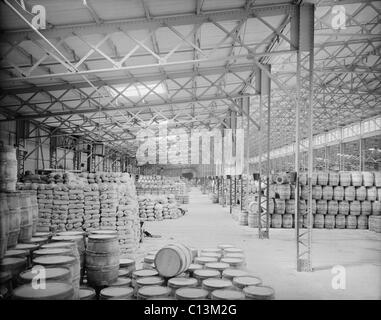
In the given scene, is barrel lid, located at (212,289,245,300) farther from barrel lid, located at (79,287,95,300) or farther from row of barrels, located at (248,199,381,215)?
row of barrels, located at (248,199,381,215)

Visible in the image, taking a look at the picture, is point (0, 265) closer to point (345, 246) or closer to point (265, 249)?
point (265, 249)

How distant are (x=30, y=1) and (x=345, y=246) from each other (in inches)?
472

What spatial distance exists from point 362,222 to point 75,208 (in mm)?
13053

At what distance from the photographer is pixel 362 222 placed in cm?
1542

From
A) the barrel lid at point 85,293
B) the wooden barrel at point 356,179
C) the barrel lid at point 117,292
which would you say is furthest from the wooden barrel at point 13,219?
the wooden barrel at point 356,179

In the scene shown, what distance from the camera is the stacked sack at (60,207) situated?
9.83 m

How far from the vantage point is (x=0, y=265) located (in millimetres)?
4234

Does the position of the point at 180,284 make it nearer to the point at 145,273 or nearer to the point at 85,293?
the point at 145,273

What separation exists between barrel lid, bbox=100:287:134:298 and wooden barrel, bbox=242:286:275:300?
1.70 meters

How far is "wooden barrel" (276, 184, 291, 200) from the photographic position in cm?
1561

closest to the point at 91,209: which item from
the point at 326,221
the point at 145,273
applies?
the point at 145,273

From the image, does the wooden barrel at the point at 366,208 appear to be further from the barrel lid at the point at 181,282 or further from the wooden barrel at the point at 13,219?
the wooden barrel at the point at 13,219

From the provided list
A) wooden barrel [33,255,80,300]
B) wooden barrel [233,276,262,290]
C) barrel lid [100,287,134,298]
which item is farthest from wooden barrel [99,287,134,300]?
wooden barrel [233,276,262,290]
